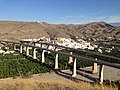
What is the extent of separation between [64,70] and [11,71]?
7593 millimetres

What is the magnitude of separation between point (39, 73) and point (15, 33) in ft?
259

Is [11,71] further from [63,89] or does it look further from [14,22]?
[14,22]

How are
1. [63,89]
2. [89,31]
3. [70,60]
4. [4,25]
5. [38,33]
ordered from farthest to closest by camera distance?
[89,31], [4,25], [38,33], [70,60], [63,89]

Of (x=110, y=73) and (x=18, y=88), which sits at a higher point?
(x=18, y=88)

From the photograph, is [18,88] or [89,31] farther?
[89,31]

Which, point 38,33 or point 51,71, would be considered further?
point 38,33

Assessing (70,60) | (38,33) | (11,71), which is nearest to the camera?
(11,71)

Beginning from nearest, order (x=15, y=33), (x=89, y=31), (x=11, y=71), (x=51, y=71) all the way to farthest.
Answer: (x=11, y=71) < (x=51, y=71) < (x=15, y=33) < (x=89, y=31)

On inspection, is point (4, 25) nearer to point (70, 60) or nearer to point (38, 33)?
point (38, 33)

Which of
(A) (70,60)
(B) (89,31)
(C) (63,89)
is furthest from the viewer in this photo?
(B) (89,31)

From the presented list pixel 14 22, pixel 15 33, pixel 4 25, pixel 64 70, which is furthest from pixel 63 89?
pixel 14 22

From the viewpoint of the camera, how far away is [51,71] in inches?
1249

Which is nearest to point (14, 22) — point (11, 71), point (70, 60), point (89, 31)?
point (89, 31)

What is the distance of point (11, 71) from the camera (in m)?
29.7
